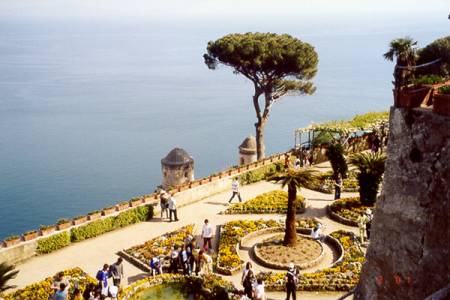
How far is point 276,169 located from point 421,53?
17858 millimetres

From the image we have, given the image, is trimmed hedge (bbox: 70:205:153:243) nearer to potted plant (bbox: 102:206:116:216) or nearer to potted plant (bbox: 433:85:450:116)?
potted plant (bbox: 102:206:116:216)

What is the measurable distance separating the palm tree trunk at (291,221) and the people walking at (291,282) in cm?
409

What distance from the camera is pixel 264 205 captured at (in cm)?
2581

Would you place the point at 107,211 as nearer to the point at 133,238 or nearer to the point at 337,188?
the point at 133,238

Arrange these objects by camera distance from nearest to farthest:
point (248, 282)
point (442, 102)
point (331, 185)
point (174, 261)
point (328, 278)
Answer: point (442, 102) → point (248, 282) → point (328, 278) → point (174, 261) → point (331, 185)

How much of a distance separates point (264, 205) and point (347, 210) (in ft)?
14.3

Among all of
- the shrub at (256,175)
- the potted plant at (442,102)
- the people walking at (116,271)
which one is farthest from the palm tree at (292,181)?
the potted plant at (442,102)

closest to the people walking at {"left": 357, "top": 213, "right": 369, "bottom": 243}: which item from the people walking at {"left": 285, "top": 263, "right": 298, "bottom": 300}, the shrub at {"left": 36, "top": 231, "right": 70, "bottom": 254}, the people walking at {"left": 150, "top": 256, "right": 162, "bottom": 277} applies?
the people walking at {"left": 285, "top": 263, "right": 298, "bottom": 300}

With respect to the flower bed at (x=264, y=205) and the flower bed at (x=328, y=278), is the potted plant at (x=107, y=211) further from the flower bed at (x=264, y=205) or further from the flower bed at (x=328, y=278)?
the flower bed at (x=328, y=278)

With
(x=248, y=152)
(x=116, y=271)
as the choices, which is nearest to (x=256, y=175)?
(x=248, y=152)

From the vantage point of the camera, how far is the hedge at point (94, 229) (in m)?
22.0

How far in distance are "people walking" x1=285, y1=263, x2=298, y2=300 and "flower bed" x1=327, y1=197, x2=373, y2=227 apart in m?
8.01

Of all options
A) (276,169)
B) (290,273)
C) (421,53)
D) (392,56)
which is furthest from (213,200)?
(421,53)

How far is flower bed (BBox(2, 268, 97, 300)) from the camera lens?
1728 cm
